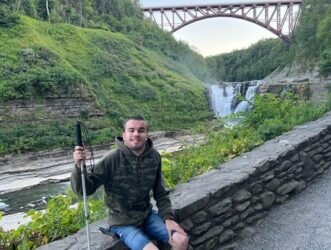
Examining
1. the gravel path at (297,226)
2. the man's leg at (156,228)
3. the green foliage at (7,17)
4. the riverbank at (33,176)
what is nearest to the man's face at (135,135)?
the man's leg at (156,228)

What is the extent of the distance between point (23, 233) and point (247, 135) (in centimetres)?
372

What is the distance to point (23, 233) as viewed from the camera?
2988mm

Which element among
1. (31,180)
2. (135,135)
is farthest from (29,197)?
(135,135)

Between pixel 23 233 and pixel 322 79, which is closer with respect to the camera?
pixel 23 233

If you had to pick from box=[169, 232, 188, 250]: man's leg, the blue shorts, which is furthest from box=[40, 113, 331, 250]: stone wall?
box=[169, 232, 188, 250]: man's leg

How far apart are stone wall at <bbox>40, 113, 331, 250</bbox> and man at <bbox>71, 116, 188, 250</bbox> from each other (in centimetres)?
16

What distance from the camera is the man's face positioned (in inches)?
105

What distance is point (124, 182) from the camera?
262 cm

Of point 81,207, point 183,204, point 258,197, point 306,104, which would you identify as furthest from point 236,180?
point 306,104

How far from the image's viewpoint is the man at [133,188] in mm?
2564

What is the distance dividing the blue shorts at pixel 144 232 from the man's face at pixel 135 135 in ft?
1.64

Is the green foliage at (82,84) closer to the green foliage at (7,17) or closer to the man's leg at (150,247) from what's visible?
the green foliage at (7,17)

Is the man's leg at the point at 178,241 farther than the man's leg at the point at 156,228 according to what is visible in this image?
No

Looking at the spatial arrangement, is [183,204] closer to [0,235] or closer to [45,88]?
[0,235]
